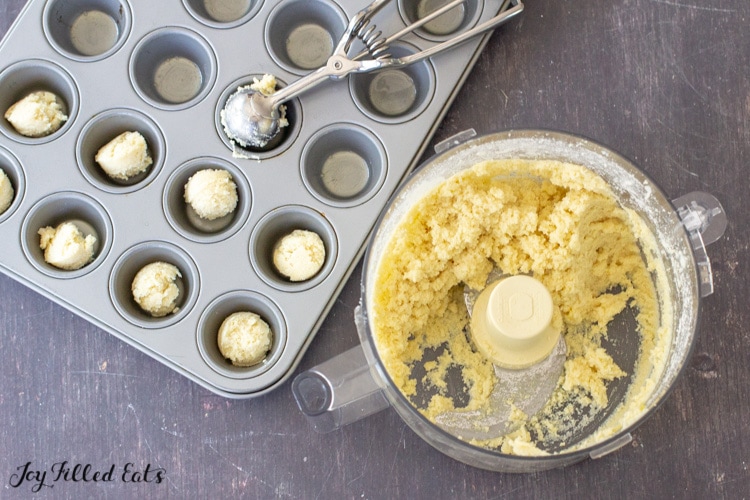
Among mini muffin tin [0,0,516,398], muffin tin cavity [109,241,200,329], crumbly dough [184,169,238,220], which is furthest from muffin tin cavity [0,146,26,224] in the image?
crumbly dough [184,169,238,220]

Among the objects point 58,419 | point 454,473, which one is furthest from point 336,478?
point 58,419

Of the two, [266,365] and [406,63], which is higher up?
[406,63]

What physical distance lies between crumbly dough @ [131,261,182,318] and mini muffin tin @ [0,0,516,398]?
2 cm

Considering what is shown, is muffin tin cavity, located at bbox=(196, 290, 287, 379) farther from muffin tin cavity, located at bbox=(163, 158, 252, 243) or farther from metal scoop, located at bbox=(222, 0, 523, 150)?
metal scoop, located at bbox=(222, 0, 523, 150)

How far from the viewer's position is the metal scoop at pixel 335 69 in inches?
59.4

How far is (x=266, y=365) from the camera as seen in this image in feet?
4.94

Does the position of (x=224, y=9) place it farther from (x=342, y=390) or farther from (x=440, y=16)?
(x=342, y=390)

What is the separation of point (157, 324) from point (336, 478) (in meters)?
0.55

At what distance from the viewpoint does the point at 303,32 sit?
5.58ft

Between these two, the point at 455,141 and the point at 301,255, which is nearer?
the point at 455,141

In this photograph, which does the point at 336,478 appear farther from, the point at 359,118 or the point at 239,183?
the point at 359,118

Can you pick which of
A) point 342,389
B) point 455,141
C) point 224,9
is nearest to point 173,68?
point 224,9

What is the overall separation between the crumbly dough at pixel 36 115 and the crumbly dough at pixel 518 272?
2.85 ft

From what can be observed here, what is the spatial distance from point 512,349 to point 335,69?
0.74m
